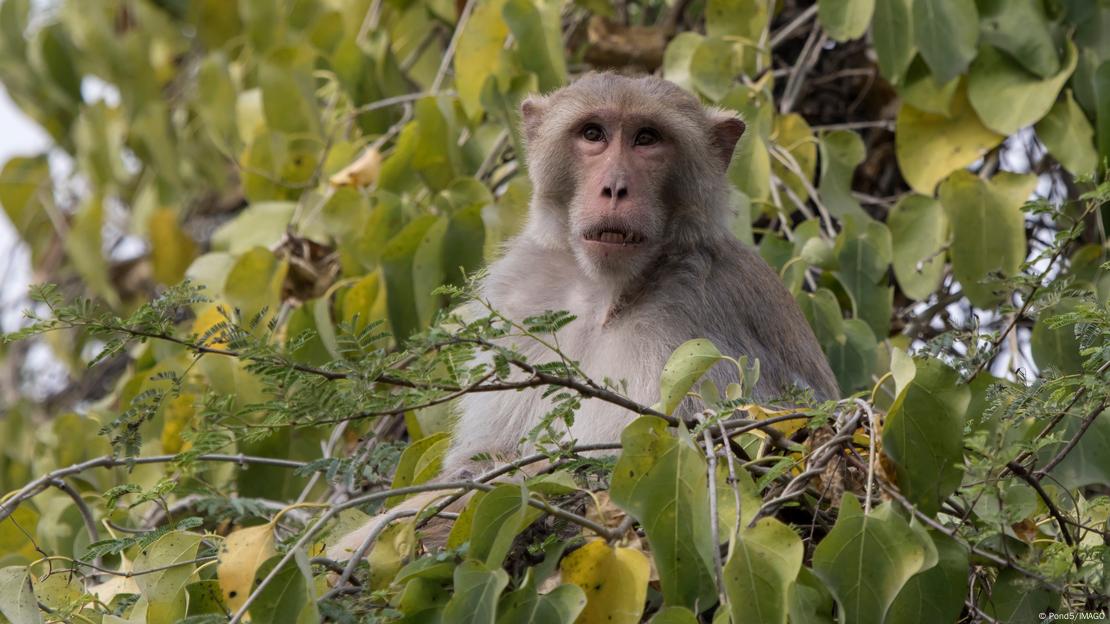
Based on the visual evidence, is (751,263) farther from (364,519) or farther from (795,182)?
(364,519)

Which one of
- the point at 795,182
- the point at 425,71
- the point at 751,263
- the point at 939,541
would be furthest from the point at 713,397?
the point at 425,71

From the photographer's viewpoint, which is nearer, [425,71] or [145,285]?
[425,71]

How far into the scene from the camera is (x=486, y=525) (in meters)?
2.38

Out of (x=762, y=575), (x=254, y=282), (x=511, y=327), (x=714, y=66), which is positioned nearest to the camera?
(x=762, y=575)

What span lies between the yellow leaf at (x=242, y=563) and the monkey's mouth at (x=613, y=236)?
4.51 feet

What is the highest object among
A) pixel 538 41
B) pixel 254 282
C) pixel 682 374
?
pixel 682 374

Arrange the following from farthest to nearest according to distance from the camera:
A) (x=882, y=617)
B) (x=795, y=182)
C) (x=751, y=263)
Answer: (x=795, y=182) < (x=751, y=263) < (x=882, y=617)

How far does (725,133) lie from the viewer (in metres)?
4.12

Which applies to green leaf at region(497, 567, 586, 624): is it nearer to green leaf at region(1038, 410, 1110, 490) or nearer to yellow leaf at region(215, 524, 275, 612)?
yellow leaf at region(215, 524, 275, 612)

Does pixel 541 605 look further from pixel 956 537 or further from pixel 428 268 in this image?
pixel 428 268

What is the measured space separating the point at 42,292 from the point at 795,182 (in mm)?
2690

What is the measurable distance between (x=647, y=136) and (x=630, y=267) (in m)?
0.44

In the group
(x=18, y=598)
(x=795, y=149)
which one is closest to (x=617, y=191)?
(x=795, y=149)

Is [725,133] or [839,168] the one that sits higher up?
[725,133]
